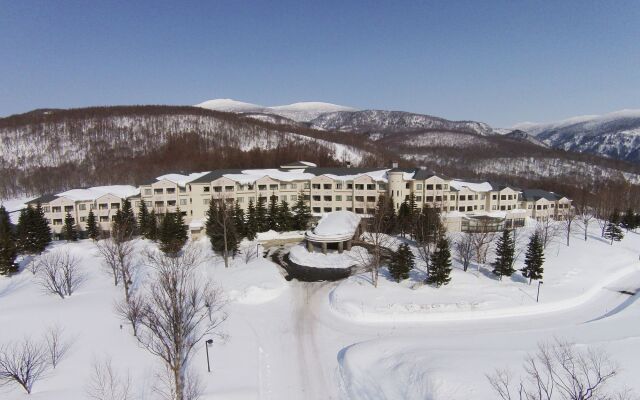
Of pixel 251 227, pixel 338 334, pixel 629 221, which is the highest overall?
pixel 251 227

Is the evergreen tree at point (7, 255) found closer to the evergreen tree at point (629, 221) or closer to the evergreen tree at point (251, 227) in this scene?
the evergreen tree at point (251, 227)

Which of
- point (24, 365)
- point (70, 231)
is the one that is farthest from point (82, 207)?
point (24, 365)

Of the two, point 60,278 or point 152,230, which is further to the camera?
point 152,230

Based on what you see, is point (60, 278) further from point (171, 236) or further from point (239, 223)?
point (239, 223)

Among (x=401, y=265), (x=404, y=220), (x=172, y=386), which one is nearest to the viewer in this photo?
(x=172, y=386)

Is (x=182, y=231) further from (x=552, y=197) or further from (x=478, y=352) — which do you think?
(x=552, y=197)

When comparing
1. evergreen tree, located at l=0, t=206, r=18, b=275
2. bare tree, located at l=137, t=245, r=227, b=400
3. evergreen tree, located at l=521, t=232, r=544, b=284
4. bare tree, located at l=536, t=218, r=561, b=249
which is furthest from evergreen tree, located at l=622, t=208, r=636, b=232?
evergreen tree, located at l=0, t=206, r=18, b=275

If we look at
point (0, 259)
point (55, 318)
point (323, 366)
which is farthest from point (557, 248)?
point (0, 259)
